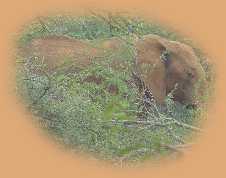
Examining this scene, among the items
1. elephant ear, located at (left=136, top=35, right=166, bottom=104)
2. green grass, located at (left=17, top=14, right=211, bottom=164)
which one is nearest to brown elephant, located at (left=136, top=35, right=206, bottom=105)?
elephant ear, located at (left=136, top=35, right=166, bottom=104)

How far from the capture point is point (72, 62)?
31.2 feet

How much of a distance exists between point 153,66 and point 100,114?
1.40 metres

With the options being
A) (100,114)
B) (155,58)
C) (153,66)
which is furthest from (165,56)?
(100,114)

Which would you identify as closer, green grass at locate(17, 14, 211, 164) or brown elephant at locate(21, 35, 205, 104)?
green grass at locate(17, 14, 211, 164)

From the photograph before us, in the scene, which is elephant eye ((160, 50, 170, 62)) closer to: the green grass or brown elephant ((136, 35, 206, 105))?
brown elephant ((136, 35, 206, 105))

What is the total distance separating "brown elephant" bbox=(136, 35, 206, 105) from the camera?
383 inches

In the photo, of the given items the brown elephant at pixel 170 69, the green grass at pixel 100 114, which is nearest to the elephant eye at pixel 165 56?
the brown elephant at pixel 170 69

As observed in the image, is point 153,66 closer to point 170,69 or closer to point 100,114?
point 170,69

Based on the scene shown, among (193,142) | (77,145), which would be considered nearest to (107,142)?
(77,145)

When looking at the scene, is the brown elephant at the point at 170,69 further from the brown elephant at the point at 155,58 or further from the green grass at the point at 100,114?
the green grass at the point at 100,114

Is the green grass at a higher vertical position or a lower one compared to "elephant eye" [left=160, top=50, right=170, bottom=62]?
lower

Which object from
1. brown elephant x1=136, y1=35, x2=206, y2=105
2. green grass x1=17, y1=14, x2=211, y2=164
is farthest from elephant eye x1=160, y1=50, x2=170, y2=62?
green grass x1=17, y1=14, x2=211, y2=164

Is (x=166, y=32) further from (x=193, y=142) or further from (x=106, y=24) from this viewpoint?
(x=193, y=142)

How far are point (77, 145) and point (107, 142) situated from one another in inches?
12.8
